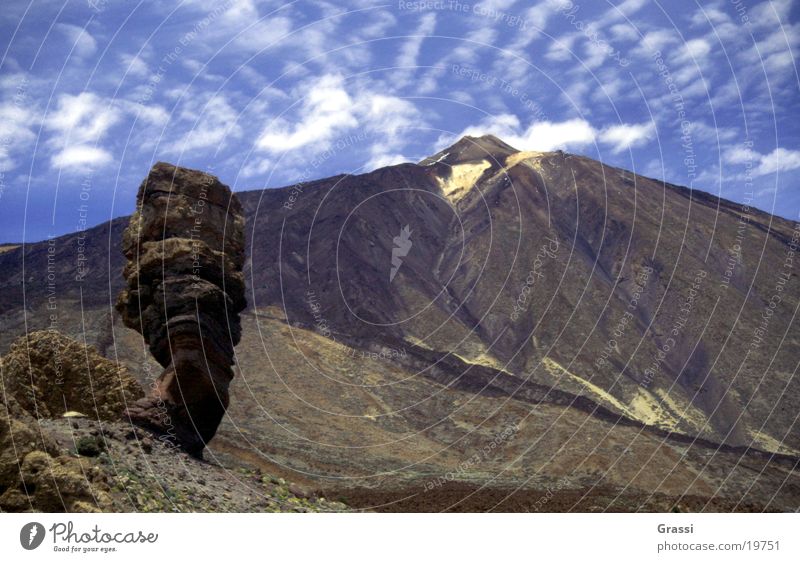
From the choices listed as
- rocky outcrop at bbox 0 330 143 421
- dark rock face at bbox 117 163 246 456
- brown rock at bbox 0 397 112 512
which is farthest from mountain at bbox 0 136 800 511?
brown rock at bbox 0 397 112 512

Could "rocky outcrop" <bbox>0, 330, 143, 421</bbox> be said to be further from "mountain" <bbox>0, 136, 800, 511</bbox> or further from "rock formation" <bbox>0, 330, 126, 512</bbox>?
"mountain" <bbox>0, 136, 800, 511</bbox>

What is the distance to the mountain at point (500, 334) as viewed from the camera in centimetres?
6900

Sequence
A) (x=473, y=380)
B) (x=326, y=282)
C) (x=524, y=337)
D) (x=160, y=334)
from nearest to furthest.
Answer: (x=160, y=334), (x=473, y=380), (x=524, y=337), (x=326, y=282)

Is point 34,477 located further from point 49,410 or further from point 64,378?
point 64,378

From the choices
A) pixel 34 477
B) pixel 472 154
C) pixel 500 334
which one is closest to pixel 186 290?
pixel 34 477

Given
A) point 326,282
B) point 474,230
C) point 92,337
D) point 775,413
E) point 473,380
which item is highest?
point 474,230

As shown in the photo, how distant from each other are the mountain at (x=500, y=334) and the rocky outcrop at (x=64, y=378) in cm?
2068

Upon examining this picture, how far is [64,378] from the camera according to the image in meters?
Answer: 30.7

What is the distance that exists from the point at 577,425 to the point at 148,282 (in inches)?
2358

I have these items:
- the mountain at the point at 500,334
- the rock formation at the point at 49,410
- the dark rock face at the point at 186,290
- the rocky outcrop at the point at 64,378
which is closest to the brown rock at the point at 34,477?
the rock formation at the point at 49,410

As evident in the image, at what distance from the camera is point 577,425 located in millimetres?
83562

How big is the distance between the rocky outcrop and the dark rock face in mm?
1287
